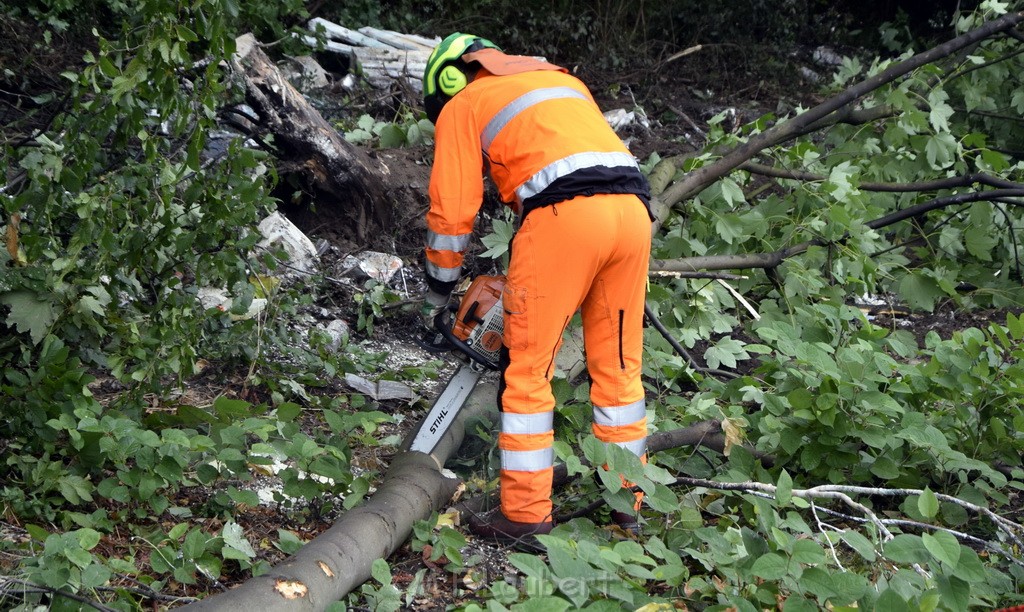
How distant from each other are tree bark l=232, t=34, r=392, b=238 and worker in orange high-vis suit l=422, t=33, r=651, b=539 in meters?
1.77

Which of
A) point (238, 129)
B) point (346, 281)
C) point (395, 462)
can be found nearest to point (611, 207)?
point (395, 462)

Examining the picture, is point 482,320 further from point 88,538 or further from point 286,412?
point 88,538

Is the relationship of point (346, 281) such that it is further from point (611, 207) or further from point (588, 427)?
point (611, 207)

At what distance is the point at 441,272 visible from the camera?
130 inches

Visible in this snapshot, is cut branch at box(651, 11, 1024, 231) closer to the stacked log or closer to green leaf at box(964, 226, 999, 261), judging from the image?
green leaf at box(964, 226, 999, 261)

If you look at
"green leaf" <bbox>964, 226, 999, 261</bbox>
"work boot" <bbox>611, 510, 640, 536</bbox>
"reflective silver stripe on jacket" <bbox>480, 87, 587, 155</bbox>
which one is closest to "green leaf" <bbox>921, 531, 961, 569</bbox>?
"work boot" <bbox>611, 510, 640, 536</bbox>

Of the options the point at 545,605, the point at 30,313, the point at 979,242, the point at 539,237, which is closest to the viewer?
the point at 545,605

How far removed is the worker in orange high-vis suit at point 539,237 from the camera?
3.09 m

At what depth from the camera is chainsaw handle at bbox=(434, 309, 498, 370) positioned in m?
3.33

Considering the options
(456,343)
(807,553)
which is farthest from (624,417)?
(807,553)

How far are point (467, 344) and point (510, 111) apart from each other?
0.86m

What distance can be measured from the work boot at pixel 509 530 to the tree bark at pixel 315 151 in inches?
101

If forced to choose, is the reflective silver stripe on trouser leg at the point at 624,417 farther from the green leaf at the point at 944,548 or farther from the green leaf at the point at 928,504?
the green leaf at the point at 944,548

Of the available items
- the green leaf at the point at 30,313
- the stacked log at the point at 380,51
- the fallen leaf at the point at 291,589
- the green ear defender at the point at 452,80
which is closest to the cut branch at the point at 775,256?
the green ear defender at the point at 452,80
